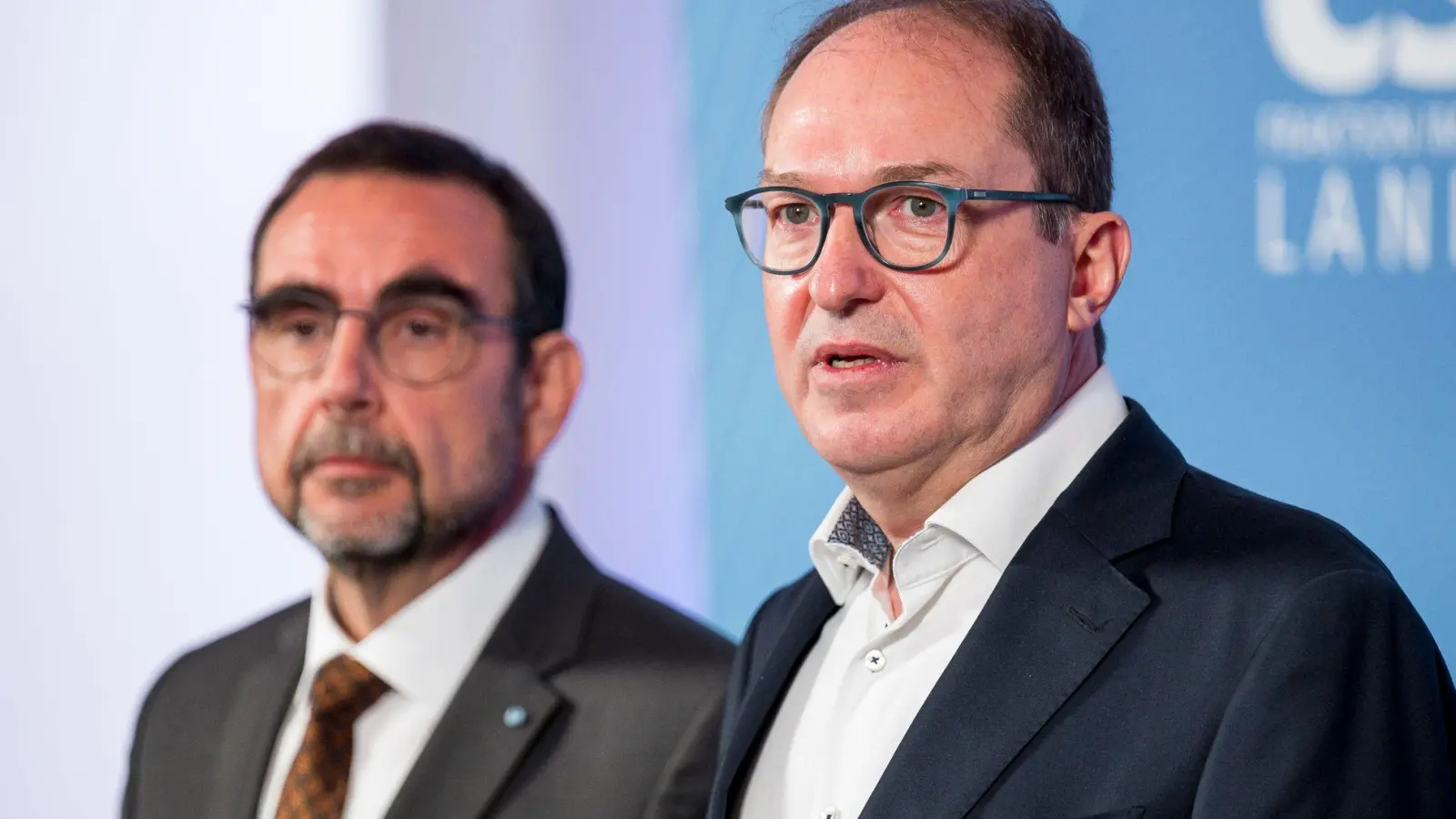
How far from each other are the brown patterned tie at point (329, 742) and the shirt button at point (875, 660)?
0.90 metres

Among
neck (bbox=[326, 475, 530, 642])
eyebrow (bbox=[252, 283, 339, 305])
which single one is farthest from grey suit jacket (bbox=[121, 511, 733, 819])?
eyebrow (bbox=[252, 283, 339, 305])

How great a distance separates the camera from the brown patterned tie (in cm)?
232

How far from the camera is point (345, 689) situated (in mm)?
2381

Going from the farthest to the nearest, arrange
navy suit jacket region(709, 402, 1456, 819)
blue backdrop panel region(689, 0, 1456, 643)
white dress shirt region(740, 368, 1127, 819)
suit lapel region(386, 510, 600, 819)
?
blue backdrop panel region(689, 0, 1456, 643), suit lapel region(386, 510, 600, 819), white dress shirt region(740, 368, 1127, 819), navy suit jacket region(709, 402, 1456, 819)

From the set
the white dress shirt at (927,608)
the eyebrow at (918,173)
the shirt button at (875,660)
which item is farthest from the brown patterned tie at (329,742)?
the eyebrow at (918,173)

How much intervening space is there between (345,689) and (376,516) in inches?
10.3

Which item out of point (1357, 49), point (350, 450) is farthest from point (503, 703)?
point (1357, 49)

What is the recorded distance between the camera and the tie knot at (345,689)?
2.37m

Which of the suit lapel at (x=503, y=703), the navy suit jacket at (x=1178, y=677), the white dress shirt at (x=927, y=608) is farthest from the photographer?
the suit lapel at (x=503, y=703)

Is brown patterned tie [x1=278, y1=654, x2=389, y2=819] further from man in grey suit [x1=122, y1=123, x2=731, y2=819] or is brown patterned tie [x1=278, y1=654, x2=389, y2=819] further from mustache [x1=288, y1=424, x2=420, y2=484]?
mustache [x1=288, y1=424, x2=420, y2=484]

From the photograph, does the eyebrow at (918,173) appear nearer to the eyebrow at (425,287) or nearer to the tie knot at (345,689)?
the eyebrow at (425,287)

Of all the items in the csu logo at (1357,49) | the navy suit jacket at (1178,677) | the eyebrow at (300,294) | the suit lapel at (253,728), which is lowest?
the suit lapel at (253,728)

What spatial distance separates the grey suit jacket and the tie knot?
145 mm

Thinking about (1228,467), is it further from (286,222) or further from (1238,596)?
(286,222)
